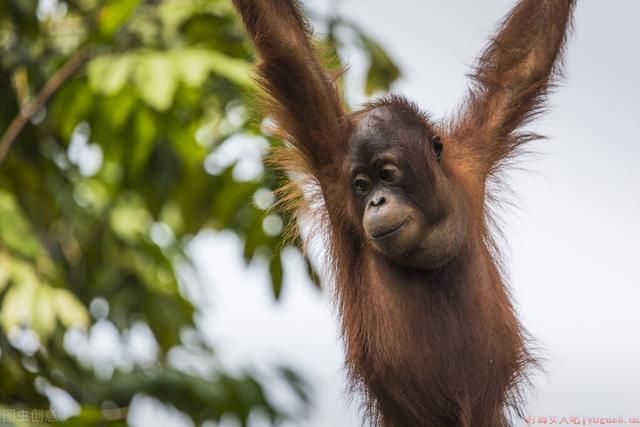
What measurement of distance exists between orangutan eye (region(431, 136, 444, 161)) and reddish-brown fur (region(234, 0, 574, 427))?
0.26 ft

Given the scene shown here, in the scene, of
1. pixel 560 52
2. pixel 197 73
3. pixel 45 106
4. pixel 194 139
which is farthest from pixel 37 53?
pixel 560 52

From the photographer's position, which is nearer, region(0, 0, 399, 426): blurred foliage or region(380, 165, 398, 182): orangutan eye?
region(380, 165, 398, 182): orangutan eye

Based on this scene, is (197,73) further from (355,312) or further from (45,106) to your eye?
(45,106)

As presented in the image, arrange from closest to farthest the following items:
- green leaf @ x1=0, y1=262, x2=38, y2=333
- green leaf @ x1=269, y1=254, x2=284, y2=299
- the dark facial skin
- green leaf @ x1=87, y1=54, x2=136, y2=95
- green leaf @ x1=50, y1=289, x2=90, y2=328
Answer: the dark facial skin
green leaf @ x1=87, y1=54, x2=136, y2=95
green leaf @ x1=0, y1=262, x2=38, y2=333
green leaf @ x1=50, y1=289, x2=90, y2=328
green leaf @ x1=269, y1=254, x2=284, y2=299

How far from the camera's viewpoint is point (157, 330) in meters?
8.25

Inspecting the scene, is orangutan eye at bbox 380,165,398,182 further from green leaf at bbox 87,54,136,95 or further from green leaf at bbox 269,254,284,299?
green leaf at bbox 269,254,284,299

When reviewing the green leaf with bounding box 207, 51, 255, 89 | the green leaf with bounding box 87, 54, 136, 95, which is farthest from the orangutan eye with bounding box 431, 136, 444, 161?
the green leaf with bounding box 87, 54, 136, 95

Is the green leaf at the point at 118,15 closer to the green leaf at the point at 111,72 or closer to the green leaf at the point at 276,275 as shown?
the green leaf at the point at 111,72

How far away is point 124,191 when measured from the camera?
870 centimetres

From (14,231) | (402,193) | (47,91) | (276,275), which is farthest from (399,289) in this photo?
(47,91)

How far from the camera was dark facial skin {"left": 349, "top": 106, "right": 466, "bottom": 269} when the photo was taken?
4.67 meters

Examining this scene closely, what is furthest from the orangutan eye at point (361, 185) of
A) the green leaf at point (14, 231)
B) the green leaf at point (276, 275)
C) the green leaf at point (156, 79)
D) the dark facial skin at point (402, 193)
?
the green leaf at point (14, 231)

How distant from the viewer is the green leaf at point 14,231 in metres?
6.17

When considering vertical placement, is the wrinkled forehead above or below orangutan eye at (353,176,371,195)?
above
